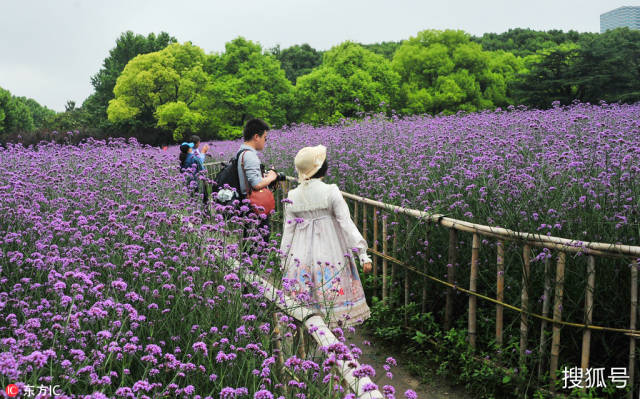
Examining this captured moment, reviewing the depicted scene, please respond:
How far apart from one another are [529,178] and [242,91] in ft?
117

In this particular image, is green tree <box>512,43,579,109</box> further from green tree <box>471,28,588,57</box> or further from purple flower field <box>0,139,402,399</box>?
green tree <box>471,28,588,57</box>

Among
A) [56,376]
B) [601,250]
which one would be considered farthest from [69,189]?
[601,250]

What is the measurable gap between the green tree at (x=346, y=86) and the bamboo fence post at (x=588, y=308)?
32804 mm

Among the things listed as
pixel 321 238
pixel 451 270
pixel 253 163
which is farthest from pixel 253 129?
pixel 451 270

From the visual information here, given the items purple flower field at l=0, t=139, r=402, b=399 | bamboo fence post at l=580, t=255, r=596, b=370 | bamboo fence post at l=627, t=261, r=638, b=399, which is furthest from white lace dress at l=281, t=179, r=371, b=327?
bamboo fence post at l=627, t=261, r=638, b=399

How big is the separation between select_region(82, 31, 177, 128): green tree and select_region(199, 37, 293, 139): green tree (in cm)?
1939

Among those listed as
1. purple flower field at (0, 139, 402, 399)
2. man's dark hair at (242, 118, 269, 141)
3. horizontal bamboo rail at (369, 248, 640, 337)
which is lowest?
horizontal bamboo rail at (369, 248, 640, 337)

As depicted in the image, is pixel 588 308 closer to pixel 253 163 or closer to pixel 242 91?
pixel 253 163

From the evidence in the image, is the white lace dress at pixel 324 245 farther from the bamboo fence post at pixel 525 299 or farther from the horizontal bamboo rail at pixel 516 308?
the bamboo fence post at pixel 525 299

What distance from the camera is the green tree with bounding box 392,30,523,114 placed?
3897cm

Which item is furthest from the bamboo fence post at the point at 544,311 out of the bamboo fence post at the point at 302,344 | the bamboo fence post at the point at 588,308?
the bamboo fence post at the point at 302,344

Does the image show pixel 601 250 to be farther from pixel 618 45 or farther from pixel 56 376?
pixel 618 45

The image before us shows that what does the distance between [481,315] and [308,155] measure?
1.98 metres

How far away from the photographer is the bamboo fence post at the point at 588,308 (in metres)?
3.26
